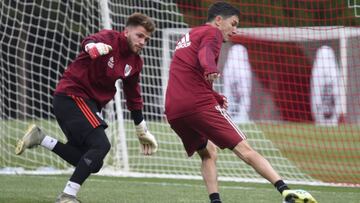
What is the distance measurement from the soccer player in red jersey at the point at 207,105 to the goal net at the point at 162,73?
11.2 feet

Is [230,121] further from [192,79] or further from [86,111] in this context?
[86,111]

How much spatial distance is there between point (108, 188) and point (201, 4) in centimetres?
501

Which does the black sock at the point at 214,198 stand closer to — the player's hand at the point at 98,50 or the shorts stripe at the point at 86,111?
the shorts stripe at the point at 86,111

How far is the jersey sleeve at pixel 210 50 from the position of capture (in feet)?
19.5

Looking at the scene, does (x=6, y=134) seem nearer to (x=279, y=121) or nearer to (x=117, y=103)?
(x=117, y=103)

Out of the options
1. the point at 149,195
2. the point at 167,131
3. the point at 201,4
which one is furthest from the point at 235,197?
the point at 167,131

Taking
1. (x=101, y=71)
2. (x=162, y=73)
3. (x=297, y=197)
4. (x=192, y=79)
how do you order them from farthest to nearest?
(x=162, y=73) → (x=101, y=71) → (x=192, y=79) → (x=297, y=197)

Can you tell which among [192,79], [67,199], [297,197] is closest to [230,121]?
[192,79]

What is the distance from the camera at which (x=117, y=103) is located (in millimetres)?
10672

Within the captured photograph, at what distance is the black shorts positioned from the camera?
6.64m

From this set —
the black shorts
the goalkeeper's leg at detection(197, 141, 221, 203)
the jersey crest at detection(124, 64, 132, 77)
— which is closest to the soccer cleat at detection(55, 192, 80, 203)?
the black shorts

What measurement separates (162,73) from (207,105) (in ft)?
18.6

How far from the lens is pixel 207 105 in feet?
20.7

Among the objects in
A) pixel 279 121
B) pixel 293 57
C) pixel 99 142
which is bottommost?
pixel 279 121
